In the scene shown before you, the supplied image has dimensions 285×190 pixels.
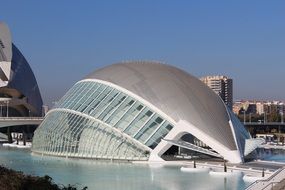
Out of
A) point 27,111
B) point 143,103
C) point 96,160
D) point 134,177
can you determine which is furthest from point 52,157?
point 27,111

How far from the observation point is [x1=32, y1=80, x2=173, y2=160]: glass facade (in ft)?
112

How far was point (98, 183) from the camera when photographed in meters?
23.8

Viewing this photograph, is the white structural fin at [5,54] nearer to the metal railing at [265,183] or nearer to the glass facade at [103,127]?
the glass facade at [103,127]

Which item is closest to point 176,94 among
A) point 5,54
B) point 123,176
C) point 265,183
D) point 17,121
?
point 123,176

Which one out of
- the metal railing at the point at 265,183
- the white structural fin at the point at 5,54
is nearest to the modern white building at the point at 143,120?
the metal railing at the point at 265,183

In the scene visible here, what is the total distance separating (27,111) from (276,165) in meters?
62.8

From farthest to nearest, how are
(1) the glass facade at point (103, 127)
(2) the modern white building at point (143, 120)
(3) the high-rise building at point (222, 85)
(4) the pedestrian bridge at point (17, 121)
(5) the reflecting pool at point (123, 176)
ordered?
(3) the high-rise building at point (222, 85), (4) the pedestrian bridge at point (17, 121), (1) the glass facade at point (103, 127), (2) the modern white building at point (143, 120), (5) the reflecting pool at point (123, 176)

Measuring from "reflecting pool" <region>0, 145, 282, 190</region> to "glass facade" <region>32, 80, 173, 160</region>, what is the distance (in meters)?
1.79

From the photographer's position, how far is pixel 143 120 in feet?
113

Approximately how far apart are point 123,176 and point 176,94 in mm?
10826

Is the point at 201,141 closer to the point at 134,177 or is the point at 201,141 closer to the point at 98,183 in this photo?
Result: the point at 134,177

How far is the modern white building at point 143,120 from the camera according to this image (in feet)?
111

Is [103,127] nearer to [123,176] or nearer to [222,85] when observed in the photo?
[123,176]

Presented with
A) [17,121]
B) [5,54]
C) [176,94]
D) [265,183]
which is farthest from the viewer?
[5,54]
